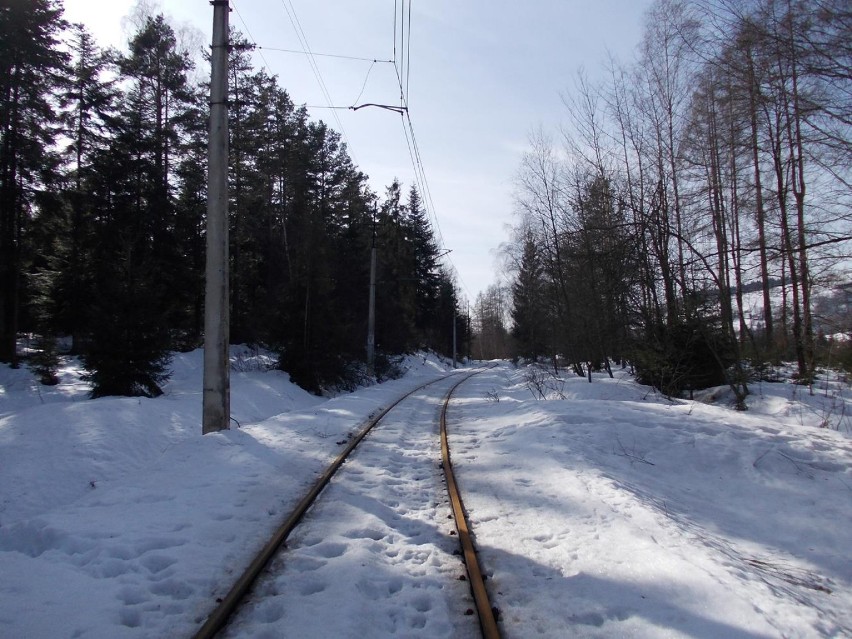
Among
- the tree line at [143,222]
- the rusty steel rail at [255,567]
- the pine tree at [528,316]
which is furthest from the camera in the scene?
the pine tree at [528,316]

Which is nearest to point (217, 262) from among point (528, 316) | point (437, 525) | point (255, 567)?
point (437, 525)

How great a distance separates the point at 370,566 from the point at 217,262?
6.98 meters

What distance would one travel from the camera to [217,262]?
31.1ft

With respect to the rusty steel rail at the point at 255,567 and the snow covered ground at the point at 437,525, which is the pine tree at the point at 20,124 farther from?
the rusty steel rail at the point at 255,567

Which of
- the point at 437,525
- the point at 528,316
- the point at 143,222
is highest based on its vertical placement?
the point at 143,222

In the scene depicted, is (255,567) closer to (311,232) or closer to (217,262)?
(217,262)

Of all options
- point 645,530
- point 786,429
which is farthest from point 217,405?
point 786,429

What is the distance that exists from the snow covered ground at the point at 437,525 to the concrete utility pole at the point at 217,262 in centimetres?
64

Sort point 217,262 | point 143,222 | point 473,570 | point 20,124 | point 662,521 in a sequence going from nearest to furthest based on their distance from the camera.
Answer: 1. point 473,570
2. point 662,521
3. point 217,262
4. point 20,124
5. point 143,222

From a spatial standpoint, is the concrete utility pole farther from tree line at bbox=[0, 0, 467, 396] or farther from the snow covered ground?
tree line at bbox=[0, 0, 467, 396]

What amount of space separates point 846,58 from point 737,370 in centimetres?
698

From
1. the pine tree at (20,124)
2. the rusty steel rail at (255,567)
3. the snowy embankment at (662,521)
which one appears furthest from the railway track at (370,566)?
the pine tree at (20,124)

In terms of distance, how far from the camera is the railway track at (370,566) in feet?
10.6

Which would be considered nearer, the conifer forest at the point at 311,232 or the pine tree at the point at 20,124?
the conifer forest at the point at 311,232
